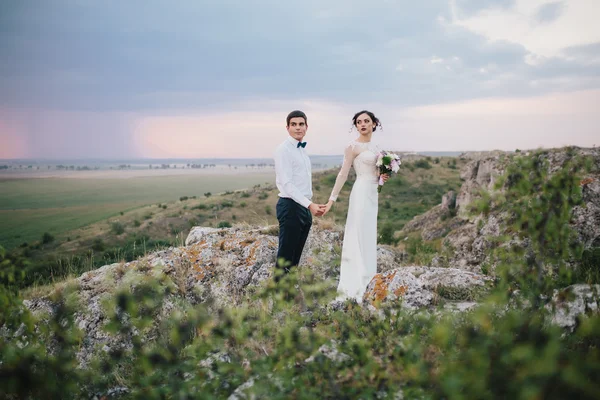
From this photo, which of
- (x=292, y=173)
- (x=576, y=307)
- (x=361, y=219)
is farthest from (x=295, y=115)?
(x=576, y=307)

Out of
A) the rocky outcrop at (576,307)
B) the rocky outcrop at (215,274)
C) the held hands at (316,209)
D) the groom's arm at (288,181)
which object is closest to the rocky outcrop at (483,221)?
the rocky outcrop at (576,307)

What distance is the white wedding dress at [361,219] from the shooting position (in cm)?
643

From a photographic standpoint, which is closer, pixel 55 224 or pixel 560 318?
pixel 560 318

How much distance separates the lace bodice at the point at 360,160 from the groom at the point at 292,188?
0.90m

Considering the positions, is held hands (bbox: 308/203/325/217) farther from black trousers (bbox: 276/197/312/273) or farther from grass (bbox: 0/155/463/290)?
grass (bbox: 0/155/463/290)

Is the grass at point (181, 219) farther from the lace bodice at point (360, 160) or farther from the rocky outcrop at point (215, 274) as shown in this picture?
the lace bodice at point (360, 160)

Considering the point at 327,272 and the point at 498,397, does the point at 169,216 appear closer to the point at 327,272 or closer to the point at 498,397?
the point at 327,272

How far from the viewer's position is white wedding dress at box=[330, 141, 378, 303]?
253 inches

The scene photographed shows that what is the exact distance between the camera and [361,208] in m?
6.50

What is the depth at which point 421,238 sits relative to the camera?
55.6ft

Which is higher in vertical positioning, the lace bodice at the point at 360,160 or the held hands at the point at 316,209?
the lace bodice at the point at 360,160

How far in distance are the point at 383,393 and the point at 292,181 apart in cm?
386

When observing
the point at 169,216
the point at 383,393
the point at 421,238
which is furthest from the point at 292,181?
the point at 169,216

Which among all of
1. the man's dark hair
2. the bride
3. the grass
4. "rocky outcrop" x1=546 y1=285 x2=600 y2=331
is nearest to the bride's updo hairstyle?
the bride
